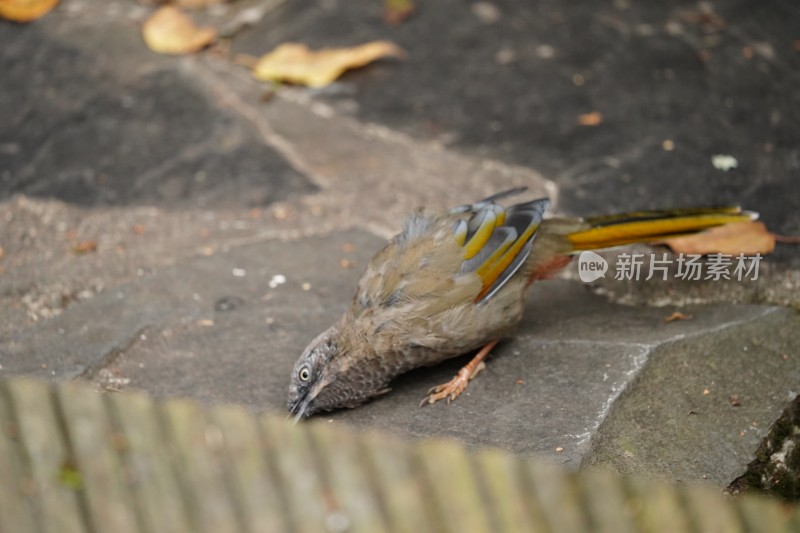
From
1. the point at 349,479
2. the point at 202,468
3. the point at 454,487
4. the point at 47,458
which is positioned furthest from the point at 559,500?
the point at 47,458

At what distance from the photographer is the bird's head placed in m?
4.05

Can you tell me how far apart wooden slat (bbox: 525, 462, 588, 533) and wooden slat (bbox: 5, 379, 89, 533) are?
3.07 ft

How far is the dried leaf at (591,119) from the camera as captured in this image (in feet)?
19.5

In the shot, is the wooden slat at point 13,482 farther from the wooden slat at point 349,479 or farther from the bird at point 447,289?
the bird at point 447,289

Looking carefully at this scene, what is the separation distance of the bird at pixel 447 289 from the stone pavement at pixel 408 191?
14 centimetres

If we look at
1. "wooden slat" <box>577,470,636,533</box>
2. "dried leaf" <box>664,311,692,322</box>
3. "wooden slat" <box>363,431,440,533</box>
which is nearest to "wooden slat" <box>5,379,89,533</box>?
"wooden slat" <box>363,431,440,533</box>

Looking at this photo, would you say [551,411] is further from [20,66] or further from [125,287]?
[20,66]

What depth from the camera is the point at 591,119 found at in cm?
598

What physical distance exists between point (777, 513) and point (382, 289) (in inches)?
97.7

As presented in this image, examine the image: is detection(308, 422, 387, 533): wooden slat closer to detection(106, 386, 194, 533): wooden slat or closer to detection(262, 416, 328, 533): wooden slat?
detection(262, 416, 328, 533): wooden slat

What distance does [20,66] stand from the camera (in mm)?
6664

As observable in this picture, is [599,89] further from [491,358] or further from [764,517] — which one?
[764,517]

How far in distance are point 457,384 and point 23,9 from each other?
4.84m

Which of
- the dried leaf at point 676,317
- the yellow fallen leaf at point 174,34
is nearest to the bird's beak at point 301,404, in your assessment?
the dried leaf at point 676,317
